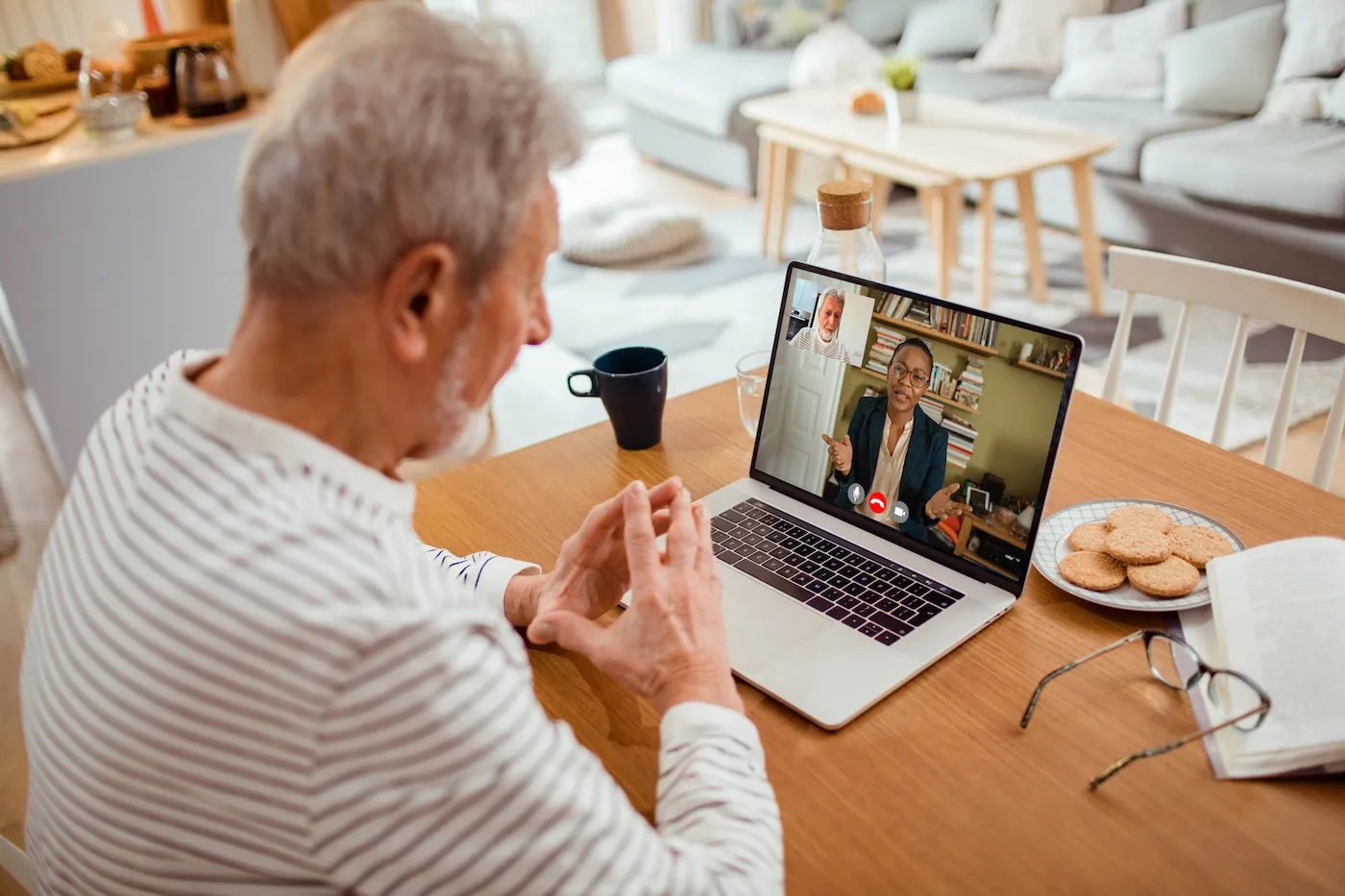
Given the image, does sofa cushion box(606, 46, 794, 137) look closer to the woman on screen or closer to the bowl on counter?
the bowl on counter

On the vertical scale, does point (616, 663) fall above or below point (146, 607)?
below

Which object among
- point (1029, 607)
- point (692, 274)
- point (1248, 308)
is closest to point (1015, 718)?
point (1029, 607)

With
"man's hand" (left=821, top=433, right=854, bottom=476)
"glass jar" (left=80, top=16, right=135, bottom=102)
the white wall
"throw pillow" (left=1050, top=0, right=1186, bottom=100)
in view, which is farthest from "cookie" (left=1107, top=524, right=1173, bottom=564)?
the white wall

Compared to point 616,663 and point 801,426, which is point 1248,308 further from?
point 616,663

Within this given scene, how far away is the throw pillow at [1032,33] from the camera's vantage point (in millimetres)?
4293

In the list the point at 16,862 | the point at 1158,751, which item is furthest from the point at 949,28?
the point at 16,862

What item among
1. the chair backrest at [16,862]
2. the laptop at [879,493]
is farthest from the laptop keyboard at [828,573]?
the chair backrest at [16,862]

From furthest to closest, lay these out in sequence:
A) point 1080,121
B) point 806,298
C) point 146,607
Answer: point 1080,121
point 806,298
point 146,607

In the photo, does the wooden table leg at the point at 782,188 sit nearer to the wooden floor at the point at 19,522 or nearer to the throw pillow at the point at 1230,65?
the wooden floor at the point at 19,522

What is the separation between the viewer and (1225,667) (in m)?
0.89

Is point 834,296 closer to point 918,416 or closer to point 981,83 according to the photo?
point 918,416

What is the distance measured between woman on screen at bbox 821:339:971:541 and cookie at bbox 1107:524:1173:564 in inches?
5.8

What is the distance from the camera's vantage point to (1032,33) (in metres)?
4.40

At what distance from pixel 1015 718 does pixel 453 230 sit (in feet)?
1.93
